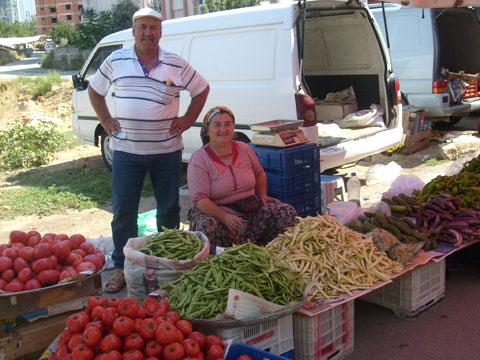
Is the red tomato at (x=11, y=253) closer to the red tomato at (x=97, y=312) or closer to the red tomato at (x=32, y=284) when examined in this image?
the red tomato at (x=32, y=284)

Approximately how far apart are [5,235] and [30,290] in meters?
3.78

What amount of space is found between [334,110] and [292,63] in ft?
Result: 6.56

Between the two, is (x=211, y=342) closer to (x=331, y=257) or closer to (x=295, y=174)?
(x=331, y=257)

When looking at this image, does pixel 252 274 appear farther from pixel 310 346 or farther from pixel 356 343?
pixel 356 343

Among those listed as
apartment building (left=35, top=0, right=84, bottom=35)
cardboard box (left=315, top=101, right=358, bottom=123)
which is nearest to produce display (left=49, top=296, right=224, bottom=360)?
cardboard box (left=315, top=101, right=358, bottom=123)

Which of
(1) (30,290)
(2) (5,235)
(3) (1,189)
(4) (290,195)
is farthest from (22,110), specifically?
(1) (30,290)

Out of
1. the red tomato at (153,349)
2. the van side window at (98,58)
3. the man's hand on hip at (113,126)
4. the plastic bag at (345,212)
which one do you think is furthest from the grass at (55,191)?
the red tomato at (153,349)

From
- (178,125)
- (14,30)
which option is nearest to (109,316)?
(178,125)

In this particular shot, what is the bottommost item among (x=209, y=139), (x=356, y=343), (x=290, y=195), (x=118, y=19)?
(x=356, y=343)

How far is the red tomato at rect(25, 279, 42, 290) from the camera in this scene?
3364 mm

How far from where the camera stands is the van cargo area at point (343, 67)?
7578mm

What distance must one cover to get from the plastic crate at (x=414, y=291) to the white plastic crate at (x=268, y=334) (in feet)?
4.11

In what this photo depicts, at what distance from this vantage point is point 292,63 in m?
6.42

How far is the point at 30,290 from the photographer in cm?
334
